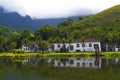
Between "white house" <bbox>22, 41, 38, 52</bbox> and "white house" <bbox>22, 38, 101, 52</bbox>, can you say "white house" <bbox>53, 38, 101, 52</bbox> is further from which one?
"white house" <bbox>22, 41, 38, 52</bbox>

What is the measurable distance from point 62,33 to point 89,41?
31.2 meters

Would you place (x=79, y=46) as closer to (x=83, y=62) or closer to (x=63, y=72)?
(x=83, y=62)

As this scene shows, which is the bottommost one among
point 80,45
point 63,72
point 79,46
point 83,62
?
point 63,72

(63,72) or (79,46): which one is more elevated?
(79,46)

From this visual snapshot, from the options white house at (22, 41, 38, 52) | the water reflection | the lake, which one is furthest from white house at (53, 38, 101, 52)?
the lake

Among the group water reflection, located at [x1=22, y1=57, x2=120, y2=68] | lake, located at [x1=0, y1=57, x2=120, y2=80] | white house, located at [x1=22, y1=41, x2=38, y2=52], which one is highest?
white house, located at [x1=22, y1=41, x2=38, y2=52]

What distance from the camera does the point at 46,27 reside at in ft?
571

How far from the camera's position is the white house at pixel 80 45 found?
461 ft

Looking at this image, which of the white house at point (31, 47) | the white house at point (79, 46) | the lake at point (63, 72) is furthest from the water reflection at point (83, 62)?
the white house at point (31, 47)

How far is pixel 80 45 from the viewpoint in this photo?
144250mm

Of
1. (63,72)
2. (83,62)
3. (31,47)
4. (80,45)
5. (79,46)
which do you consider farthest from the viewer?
(31,47)

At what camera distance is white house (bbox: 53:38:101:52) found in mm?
140375

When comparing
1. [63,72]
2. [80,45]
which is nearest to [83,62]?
[63,72]

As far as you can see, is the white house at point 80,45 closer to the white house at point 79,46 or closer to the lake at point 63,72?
the white house at point 79,46
